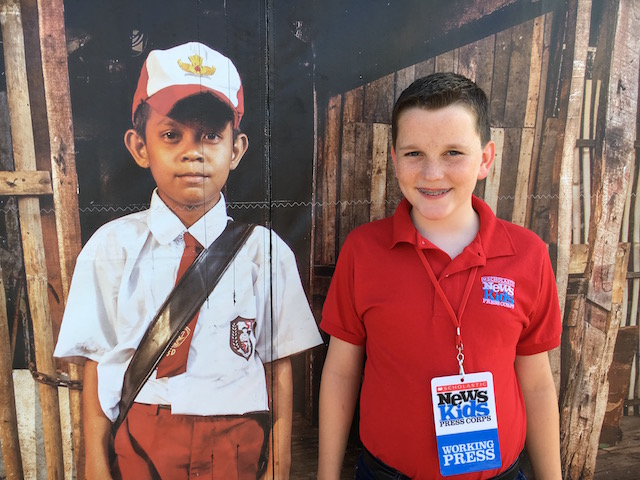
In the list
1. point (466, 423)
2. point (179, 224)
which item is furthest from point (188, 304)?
point (466, 423)

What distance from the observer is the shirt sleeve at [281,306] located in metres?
1.60

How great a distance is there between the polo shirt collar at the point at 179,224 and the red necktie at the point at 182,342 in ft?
0.09

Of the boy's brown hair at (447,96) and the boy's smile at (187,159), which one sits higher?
the boy's brown hair at (447,96)

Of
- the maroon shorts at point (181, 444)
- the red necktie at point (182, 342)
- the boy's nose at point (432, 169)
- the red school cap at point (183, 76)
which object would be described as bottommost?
the maroon shorts at point (181, 444)

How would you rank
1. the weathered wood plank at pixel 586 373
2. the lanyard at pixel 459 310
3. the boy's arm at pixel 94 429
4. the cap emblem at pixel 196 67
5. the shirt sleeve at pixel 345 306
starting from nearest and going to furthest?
1. the lanyard at pixel 459 310
2. the shirt sleeve at pixel 345 306
3. the cap emblem at pixel 196 67
4. the boy's arm at pixel 94 429
5. the weathered wood plank at pixel 586 373

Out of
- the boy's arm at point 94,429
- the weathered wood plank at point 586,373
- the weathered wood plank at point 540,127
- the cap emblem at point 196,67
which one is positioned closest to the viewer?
the cap emblem at point 196,67

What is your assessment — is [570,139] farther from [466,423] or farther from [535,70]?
[466,423]

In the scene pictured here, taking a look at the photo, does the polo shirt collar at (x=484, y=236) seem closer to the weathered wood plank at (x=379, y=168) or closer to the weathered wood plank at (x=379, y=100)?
the weathered wood plank at (x=379, y=168)

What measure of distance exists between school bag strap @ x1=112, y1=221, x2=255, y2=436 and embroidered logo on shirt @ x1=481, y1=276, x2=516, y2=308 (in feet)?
2.64

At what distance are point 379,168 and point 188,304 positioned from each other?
84 centimetres

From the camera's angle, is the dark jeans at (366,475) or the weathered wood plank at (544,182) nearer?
the dark jeans at (366,475)

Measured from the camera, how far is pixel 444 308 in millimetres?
1213

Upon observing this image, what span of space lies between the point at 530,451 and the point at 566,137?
1.16 metres

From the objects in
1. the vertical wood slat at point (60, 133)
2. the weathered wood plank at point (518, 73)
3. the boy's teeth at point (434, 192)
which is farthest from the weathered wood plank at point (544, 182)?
the vertical wood slat at point (60, 133)
